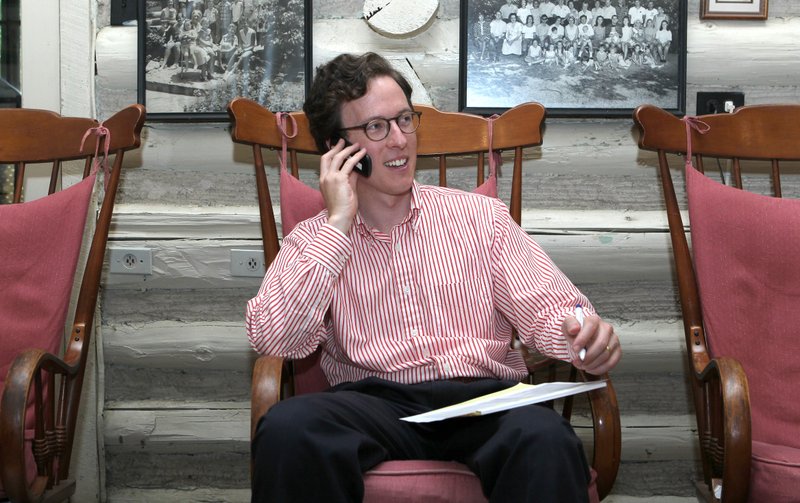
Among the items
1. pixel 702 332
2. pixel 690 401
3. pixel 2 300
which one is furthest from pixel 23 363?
pixel 690 401

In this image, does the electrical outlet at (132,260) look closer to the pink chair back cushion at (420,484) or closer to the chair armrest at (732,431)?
the pink chair back cushion at (420,484)

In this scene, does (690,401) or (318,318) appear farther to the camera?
(690,401)

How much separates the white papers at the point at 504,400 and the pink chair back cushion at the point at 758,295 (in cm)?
47

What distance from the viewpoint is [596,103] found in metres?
2.34

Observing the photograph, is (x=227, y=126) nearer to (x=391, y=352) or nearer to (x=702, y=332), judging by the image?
(x=391, y=352)

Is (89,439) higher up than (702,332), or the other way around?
(702,332)

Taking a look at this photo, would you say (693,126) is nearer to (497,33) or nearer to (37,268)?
(497,33)

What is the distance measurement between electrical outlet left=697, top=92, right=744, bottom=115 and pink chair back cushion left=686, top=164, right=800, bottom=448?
53 cm

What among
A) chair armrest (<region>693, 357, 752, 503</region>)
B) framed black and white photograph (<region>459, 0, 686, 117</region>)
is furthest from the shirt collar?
chair armrest (<region>693, 357, 752, 503</region>)

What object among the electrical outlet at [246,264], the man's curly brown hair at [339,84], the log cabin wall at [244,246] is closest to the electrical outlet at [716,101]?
the log cabin wall at [244,246]

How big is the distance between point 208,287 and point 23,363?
950mm

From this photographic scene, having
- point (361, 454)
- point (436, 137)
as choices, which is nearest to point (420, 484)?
point (361, 454)

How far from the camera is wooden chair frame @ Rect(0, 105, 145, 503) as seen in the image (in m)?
1.50

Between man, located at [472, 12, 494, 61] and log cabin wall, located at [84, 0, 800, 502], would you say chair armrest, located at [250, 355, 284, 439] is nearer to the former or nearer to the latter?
log cabin wall, located at [84, 0, 800, 502]
